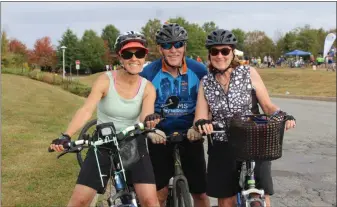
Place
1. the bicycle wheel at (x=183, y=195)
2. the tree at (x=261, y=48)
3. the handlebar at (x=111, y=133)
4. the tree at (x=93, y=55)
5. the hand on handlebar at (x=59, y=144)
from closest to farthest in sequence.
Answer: the hand on handlebar at (x=59, y=144) → the handlebar at (x=111, y=133) → the bicycle wheel at (x=183, y=195) → the tree at (x=93, y=55) → the tree at (x=261, y=48)

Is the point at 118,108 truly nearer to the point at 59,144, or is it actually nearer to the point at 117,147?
the point at 117,147

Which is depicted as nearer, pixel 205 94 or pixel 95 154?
pixel 95 154

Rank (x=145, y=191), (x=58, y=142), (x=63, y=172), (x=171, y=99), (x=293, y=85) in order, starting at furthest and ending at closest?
(x=293, y=85) < (x=63, y=172) < (x=171, y=99) < (x=145, y=191) < (x=58, y=142)

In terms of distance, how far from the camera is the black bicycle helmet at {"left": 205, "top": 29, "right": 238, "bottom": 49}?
3.78 metres

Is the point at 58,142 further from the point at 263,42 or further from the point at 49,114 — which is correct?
the point at 263,42

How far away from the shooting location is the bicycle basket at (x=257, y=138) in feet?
10.6

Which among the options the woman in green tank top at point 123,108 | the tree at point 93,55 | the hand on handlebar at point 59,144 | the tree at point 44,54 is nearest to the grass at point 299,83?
the tree at point 93,55

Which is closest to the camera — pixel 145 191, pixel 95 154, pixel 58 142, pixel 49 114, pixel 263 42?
pixel 58 142

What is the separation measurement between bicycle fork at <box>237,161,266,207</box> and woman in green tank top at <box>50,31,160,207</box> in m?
0.71

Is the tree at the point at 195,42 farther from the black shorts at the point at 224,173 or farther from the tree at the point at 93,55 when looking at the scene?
the black shorts at the point at 224,173

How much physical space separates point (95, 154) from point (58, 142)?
0.39 m

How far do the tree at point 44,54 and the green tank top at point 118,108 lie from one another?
37210 millimetres

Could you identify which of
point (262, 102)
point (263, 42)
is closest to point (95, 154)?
point (262, 102)

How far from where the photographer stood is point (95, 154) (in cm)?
340
